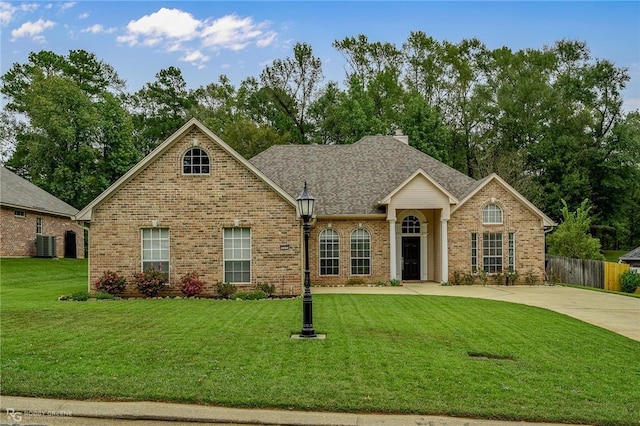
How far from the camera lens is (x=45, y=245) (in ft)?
109

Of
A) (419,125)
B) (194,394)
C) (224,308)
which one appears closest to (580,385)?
(194,394)

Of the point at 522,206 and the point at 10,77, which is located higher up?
the point at 10,77

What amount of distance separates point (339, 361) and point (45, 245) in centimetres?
2997

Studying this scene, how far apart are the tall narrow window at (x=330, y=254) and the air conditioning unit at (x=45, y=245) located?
19136 mm

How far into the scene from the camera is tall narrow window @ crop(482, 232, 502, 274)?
2433cm

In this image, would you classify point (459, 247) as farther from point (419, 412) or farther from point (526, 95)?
point (526, 95)

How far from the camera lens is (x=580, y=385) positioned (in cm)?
755

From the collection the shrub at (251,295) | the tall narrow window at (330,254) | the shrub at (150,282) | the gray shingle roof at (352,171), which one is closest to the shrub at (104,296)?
the shrub at (150,282)

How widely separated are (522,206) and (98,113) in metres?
33.9

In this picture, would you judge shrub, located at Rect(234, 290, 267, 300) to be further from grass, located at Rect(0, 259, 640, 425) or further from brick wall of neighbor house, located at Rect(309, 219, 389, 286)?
brick wall of neighbor house, located at Rect(309, 219, 389, 286)

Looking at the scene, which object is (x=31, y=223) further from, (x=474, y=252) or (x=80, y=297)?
(x=474, y=252)

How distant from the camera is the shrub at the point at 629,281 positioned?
23422mm

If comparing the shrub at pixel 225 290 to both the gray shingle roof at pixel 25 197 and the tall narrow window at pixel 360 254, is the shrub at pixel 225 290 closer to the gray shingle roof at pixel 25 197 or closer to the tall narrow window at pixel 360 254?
the tall narrow window at pixel 360 254

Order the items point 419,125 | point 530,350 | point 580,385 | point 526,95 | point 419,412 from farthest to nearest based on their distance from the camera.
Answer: point 526,95, point 419,125, point 530,350, point 580,385, point 419,412
